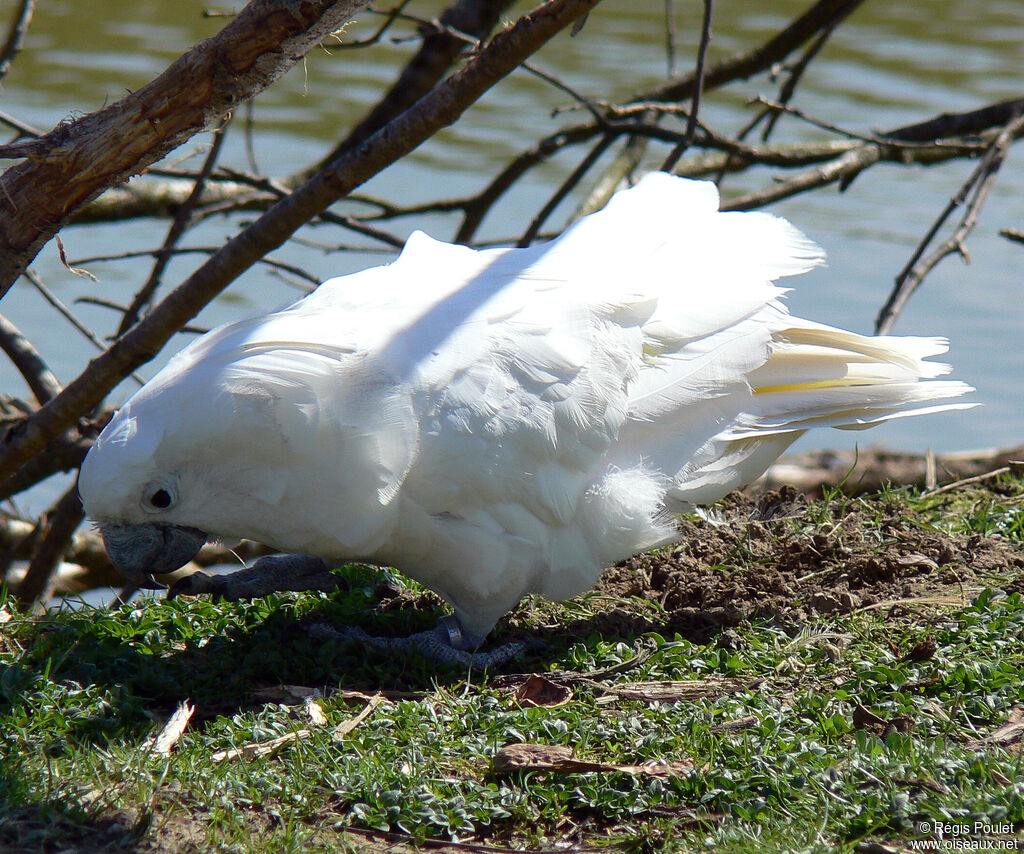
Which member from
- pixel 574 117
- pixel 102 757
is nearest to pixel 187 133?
pixel 102 757

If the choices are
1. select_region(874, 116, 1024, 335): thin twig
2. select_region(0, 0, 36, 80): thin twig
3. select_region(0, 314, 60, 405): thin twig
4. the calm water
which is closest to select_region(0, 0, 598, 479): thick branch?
select_region(0, 314, 60, 405): thin twig

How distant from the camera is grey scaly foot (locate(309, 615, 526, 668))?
3.36 metres

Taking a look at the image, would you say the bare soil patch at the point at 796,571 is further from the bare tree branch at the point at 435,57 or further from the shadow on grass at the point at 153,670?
the bare tree branch at the point at 435,57

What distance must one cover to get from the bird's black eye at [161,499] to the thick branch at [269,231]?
717 millimetres

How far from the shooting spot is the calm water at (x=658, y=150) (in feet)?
29.6

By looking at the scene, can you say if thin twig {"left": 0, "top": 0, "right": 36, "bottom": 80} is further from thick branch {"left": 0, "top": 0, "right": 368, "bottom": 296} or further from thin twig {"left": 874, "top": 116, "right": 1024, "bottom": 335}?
thin twig {"left": 874, "top": 116, "right": 1024, "bottom": 335}

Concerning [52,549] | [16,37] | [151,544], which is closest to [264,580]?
[151,544]

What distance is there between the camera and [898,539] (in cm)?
394

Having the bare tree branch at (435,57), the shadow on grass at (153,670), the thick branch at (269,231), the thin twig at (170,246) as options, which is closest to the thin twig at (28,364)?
the thin twig at (170,246)

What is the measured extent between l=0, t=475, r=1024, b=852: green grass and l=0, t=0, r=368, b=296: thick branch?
1.27 m

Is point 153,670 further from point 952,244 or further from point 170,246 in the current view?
point 952,244

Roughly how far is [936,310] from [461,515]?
7.25 m

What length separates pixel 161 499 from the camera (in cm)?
304

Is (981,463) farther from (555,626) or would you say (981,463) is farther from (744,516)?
(555,626)
